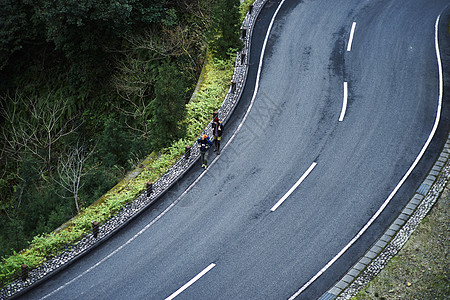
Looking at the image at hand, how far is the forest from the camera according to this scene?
2106cm

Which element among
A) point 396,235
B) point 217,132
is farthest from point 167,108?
point 396,235

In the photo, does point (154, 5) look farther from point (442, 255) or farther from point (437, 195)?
point (442, 255)

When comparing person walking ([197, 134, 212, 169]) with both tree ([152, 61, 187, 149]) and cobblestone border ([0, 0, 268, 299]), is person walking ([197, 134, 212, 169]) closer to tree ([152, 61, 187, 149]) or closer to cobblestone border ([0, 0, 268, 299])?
cobblestone border ([0, 0, 268, 299])

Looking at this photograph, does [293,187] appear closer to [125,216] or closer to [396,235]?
[396,235]

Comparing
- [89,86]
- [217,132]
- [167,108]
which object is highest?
[89,86]

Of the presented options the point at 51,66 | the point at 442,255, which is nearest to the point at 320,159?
the point at 442,255

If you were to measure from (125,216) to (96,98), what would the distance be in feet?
46.5

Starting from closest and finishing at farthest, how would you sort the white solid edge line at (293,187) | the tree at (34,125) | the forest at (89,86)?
the white solid edge line at (293,187) < the forest at (89,86) < the tree at (34,125)

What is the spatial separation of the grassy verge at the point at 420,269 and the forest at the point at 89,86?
10.4 meters

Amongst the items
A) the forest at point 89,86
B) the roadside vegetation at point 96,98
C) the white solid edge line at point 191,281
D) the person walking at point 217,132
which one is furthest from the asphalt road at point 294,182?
the forest at point 89,86

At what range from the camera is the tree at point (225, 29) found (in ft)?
76.7

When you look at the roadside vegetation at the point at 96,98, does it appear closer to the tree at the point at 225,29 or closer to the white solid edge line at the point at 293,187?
the tree at the point at 225,29

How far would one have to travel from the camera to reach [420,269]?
544 inches

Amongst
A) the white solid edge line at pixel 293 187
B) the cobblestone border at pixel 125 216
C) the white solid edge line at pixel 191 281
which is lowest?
the white solid edge line at pixel 293 187
